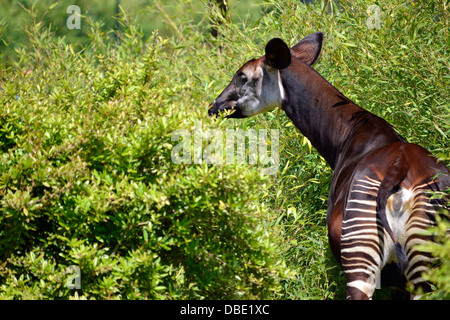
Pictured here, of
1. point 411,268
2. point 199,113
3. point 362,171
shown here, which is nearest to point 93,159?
point 199,113

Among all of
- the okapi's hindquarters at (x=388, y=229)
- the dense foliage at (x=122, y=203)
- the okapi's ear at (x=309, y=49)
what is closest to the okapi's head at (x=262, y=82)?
the okapi's ear at (x=309, y=49)

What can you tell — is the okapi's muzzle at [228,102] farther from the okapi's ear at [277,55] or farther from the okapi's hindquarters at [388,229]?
the okapi's hindquarters at [388,229]

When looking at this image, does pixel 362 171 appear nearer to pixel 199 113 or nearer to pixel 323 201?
pixel 199 113

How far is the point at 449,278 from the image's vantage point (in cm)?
154

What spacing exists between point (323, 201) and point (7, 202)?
2.21 metres

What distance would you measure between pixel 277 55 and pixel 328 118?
52cm

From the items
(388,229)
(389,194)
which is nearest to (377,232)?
(388,229)

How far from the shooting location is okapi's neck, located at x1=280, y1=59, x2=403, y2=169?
2.91 m

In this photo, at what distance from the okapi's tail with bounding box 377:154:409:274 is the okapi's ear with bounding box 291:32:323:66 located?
1438mm

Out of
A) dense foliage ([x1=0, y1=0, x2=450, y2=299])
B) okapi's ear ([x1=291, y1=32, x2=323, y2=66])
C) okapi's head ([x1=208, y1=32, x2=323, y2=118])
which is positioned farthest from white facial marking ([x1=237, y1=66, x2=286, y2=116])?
dense foliage ([x1=0, y1=0, x2=450, y2=299])

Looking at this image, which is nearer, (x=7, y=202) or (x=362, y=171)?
(x=7, y=202)

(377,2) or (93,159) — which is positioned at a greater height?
(377,2)

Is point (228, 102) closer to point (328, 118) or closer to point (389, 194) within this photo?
point (328, 118)

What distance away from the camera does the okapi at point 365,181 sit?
2.30m
